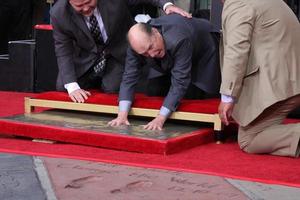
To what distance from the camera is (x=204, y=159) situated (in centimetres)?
380

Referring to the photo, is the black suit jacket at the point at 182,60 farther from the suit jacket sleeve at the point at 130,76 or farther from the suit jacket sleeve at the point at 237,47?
the suit jacket sleeve at the point at 237,47

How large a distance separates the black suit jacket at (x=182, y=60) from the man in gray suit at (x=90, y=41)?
230 mm

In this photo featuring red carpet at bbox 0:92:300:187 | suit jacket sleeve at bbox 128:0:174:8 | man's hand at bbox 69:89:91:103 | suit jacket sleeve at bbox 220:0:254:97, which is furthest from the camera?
suit jacket sleeve at bbox 128:0:174:8

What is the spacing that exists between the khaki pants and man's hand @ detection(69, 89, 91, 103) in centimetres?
116

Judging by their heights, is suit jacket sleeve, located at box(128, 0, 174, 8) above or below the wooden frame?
above

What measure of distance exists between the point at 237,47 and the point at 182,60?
484 millimetres

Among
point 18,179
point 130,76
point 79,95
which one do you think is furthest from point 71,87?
point 18,179

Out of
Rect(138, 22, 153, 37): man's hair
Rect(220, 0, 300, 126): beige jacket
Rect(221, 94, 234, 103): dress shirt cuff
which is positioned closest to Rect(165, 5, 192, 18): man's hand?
Rect(138, 22, 153, 37): man's hair

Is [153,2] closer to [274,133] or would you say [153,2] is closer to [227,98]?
[227,98]

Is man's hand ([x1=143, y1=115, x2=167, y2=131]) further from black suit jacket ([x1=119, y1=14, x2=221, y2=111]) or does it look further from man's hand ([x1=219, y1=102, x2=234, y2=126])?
man's hand ([x1=219, y1=102, x2=234, y2=126])

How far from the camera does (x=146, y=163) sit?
3.62 m

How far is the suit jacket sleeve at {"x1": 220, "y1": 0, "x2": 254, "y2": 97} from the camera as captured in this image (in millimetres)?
3705

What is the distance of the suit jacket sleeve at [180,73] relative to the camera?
408 centimetres

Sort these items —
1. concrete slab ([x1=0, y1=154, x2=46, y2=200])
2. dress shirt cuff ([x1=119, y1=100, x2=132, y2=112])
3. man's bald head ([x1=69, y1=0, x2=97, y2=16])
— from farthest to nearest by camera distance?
man's bald head ([x1=69, y1=0, x2=97, y2=16]), dress shirt cuff ([x1=119, y1=100, x2=132, y2=112]), concrete slab ([x1=0, y1=154, x2=46, y2=200])
